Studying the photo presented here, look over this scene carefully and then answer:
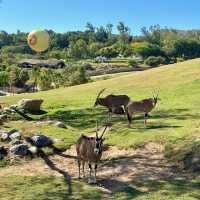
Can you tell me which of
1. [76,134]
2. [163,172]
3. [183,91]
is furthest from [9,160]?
[183,91]

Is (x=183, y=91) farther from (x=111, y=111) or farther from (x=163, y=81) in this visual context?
(x=111, y=111)

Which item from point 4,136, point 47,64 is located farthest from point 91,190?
point 47,64

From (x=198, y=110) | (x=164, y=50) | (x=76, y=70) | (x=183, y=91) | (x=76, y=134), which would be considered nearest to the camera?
(x=76, y=134)

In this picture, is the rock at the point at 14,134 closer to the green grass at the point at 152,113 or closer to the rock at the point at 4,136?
the rock at the point at 4,136

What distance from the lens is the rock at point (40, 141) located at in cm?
1983

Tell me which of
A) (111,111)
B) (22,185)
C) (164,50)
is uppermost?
(164,50)

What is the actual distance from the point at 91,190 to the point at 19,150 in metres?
5.13

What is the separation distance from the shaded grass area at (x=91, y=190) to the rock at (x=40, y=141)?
3853 millimetres

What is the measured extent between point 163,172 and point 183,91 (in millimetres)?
18753

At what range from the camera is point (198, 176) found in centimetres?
1539

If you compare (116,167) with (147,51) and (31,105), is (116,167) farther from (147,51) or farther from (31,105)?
(147,51)

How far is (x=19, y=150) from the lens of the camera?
18.9 metres

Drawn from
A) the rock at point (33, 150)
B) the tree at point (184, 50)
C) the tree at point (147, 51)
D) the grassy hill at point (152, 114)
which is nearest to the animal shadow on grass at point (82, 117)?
the grassy hill at point (152, 114)

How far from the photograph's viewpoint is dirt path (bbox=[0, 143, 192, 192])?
15.9 m
